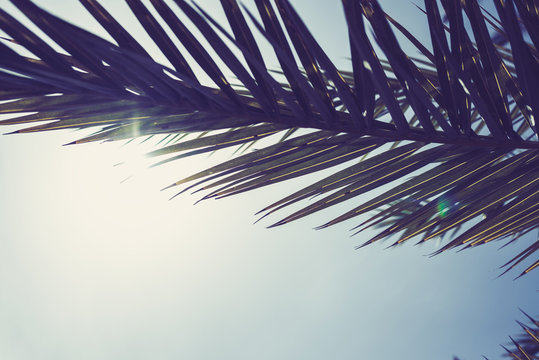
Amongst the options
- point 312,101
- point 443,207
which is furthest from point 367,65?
point 443,207

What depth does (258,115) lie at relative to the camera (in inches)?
26.7

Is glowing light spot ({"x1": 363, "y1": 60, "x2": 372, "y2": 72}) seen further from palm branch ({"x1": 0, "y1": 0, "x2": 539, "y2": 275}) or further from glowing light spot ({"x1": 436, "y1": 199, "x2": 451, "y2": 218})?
glowing light spot ({"x1": 436, "y1": 199, "x2": 451, "y2": 218})

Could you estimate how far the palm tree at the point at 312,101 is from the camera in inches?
21.8

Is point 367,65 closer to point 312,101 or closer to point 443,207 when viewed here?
point 312,101

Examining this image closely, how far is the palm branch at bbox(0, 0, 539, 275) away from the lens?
552 millimetres

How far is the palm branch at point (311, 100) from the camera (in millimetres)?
552

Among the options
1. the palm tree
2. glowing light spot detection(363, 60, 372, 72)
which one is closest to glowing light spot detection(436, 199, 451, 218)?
the palm tree

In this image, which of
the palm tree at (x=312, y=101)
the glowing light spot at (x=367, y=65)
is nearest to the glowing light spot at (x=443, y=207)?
the palm tree at (x=312, y=101)

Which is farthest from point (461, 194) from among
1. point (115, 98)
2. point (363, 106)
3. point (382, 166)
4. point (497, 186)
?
point (115, 98)

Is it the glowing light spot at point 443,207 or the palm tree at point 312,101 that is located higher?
the palm tree at point 312,101

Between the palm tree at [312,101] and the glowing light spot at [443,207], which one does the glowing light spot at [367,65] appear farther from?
the glowing light spot at [443,207]

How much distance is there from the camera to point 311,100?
2.06ft

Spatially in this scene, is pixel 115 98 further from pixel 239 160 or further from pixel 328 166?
pixel 328 166

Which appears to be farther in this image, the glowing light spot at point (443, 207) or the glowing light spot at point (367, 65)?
the glowing light spot at point (443, 207)
